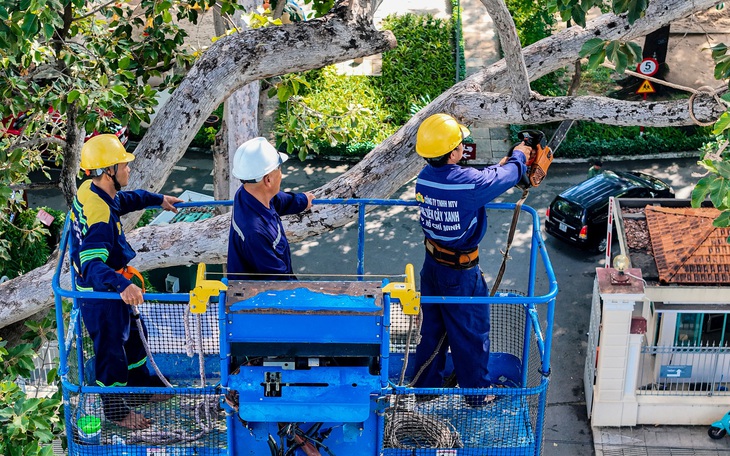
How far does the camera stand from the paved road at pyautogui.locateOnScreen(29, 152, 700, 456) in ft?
49.8

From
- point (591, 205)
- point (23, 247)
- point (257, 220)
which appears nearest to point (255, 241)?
point (257, 220)

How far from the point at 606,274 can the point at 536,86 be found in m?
10.9

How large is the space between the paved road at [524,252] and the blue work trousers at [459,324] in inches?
285

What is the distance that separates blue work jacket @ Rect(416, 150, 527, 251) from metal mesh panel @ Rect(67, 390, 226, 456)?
206 centimetres

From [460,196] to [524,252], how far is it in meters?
12.3

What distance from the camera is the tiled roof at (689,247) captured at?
1378cm

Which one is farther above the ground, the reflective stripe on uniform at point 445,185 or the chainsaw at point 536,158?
the chainsaw at point 536,158

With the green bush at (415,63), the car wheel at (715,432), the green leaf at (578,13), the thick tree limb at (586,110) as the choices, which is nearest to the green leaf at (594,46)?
the green leaf at (578,13)

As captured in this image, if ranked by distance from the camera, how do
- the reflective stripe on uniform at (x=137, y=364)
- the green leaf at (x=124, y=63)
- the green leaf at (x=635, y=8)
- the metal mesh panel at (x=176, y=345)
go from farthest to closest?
1. the green leaf at (x=124, y=63)
2. the metal mesh panel at (x=176, y=345)
3. the reflective stripe on uniform at (x=137, y=364)
4. the green leaf at (x=635, y=8)

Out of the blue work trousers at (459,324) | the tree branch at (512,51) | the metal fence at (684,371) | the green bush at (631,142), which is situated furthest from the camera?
the green bush at (631,142)

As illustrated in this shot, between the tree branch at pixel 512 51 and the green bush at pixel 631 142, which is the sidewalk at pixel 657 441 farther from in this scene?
the green bush at pixel 631 142

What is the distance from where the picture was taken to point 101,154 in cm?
717

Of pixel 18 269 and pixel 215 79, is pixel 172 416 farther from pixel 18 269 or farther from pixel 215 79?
pixel 18 269

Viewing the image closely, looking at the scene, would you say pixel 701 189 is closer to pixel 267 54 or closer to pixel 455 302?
pixel 455 302
